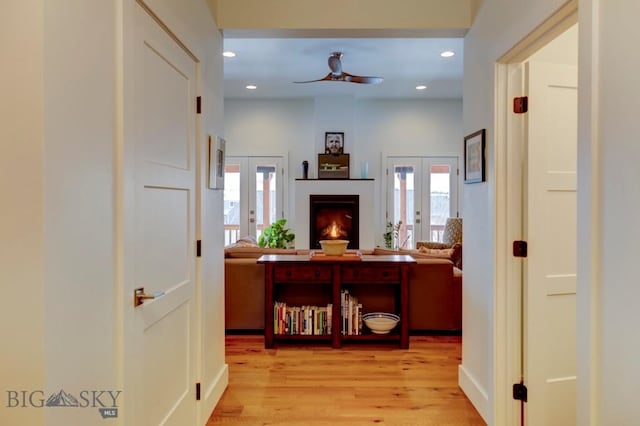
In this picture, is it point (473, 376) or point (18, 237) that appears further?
point (473, 376)

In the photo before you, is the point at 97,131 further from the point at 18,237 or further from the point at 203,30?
the point at 203,30

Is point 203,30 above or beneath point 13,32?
above

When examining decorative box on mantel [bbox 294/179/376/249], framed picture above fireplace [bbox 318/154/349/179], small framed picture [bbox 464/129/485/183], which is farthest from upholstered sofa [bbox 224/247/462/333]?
framed picture above fireplace [bbox 318/154/349/179]

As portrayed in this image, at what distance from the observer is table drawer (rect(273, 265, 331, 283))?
138 inches

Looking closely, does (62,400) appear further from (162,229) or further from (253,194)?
(253,194)

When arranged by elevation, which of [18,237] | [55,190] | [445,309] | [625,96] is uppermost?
[625,96]

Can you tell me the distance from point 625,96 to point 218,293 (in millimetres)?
2339

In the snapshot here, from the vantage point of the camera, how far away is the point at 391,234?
703 cm

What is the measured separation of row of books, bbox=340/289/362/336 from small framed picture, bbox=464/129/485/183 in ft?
5.03

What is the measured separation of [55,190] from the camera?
1.01 m

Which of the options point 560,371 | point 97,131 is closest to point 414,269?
point 560,371

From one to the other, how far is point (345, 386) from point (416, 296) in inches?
51.8

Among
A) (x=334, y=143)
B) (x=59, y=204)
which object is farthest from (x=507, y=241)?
(x=334, y=143)

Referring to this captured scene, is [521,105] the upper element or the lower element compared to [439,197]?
upper
